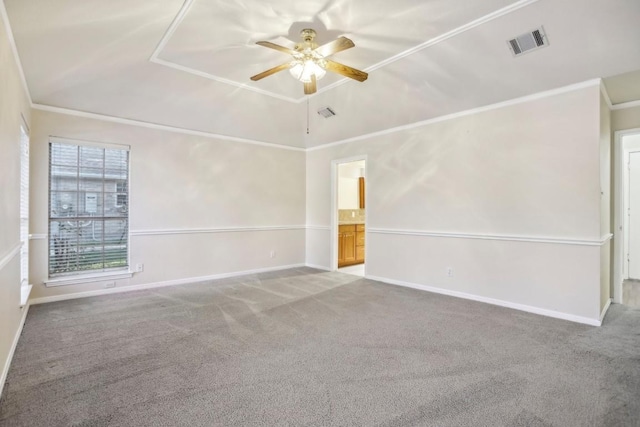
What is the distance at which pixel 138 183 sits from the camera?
182 inches

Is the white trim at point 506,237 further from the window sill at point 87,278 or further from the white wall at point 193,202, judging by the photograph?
the window sill at point 87,278

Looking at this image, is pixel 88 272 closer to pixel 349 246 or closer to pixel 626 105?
pixel 349 246

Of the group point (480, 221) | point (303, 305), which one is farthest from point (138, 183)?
point (480, 221)

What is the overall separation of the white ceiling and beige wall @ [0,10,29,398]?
15.9 inches

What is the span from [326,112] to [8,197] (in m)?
4.03

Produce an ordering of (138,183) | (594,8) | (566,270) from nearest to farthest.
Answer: (594,8) → (566,270) → (138,183)

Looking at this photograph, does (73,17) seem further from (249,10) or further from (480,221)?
(480,221)

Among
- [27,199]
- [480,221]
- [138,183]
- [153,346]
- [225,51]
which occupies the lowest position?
[153,346]

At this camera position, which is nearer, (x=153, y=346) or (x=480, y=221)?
(x=153, y=346)

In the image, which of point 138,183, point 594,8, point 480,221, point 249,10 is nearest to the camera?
point 594,8

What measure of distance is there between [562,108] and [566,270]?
69.8 inches

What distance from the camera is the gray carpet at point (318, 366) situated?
6.10ft

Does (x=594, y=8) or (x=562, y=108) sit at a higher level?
(x=594, y=8)

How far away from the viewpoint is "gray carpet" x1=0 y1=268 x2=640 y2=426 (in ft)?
6.10
